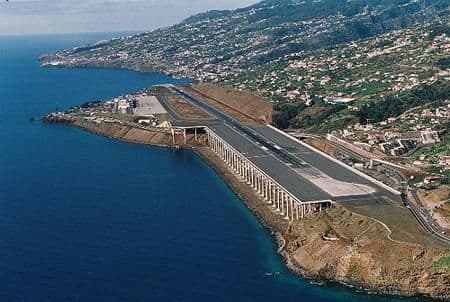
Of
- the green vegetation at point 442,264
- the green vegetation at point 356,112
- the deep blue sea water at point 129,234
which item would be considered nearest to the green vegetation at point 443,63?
the green vegetation at point 356,112

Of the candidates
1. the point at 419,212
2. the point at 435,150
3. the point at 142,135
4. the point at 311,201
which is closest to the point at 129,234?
the point at 311,201

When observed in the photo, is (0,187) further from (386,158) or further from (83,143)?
(386,158)

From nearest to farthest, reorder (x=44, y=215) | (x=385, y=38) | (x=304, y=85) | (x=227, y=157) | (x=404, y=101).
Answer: (x=44, y=215), (x=227, y=157), (x=404, y=101), (x=304, y=85), (x=385, y=38)

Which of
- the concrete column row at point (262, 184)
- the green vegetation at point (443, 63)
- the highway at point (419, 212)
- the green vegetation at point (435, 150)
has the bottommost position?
the concrete column row at point (262, 184)

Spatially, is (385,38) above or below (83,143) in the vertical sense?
above

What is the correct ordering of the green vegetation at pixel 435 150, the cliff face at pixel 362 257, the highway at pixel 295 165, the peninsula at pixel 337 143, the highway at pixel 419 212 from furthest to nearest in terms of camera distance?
the green vegetation at pixel 435 150 < the highway at pixel 295 165 < the highway at pixel 419 212 < the peninsula at pixel 337 143 < the cliff face at pixel 362 257

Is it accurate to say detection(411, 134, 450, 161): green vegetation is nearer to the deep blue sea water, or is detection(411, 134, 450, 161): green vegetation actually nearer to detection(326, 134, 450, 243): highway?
detection(326, 134, 450, 243): highway

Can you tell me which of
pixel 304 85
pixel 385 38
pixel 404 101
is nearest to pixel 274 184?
pixel 404 101

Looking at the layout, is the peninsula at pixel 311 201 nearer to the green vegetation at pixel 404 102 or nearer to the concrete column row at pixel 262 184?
the concrete column row at pixel 262 184
